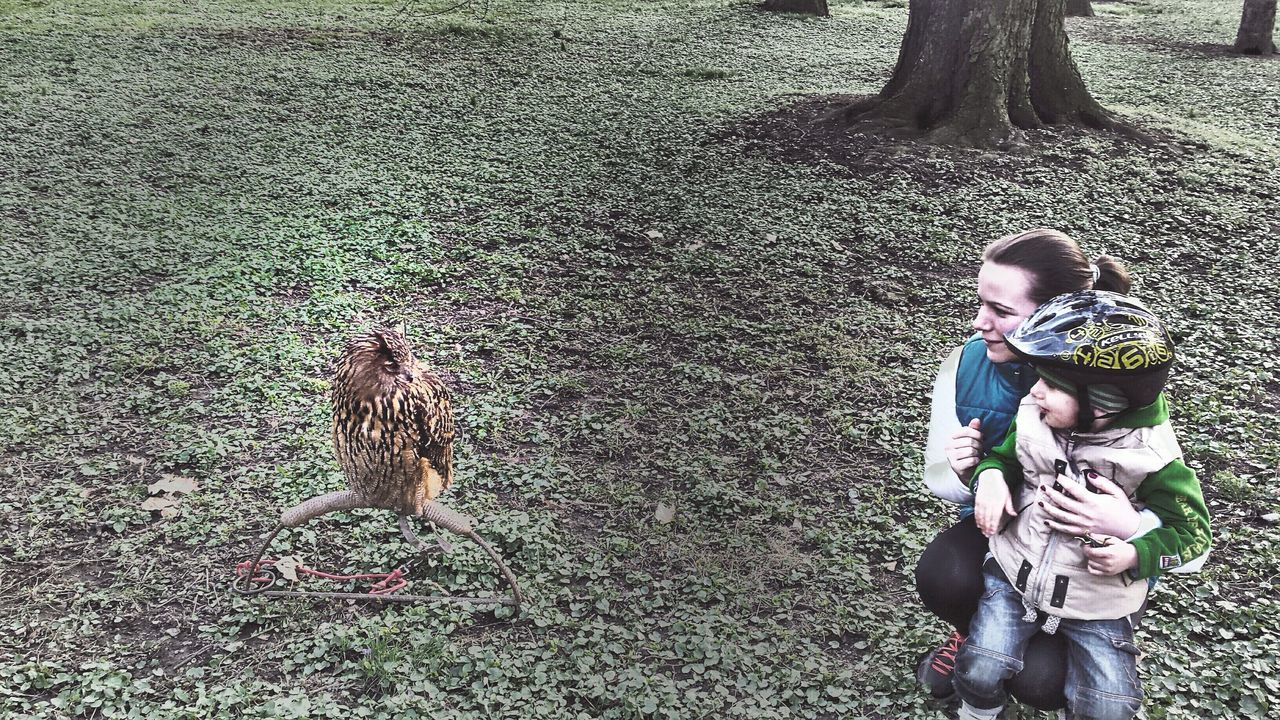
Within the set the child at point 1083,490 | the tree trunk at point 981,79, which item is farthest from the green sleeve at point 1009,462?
the tree trunk at point 981,79

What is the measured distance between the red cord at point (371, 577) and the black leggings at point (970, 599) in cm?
144

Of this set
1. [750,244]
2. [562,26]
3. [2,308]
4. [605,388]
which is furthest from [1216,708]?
[562,26]

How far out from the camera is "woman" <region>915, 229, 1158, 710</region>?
6.21 feet

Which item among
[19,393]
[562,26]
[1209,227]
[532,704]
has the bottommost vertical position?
[532,704]

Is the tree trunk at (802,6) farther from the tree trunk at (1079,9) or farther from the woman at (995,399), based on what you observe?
the woman at (995,399)

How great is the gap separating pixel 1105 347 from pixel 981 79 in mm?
4822

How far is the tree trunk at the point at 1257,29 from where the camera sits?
361 inches

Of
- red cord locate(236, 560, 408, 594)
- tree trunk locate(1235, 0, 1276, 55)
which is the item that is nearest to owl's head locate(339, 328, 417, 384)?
red cord locate(236, 560, 408, 594)

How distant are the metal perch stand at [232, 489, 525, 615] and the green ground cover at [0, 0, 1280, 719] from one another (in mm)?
51

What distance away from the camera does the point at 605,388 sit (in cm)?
368

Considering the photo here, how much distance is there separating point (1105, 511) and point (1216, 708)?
37.9 inches

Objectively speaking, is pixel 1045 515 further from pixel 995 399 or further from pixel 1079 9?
pixel 1079 9

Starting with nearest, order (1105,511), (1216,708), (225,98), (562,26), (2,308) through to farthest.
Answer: (1105,511)
(1216,708)
(2,308)
(225,98)
(562,26)

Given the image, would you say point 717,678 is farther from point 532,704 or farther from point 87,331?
point 87,331
